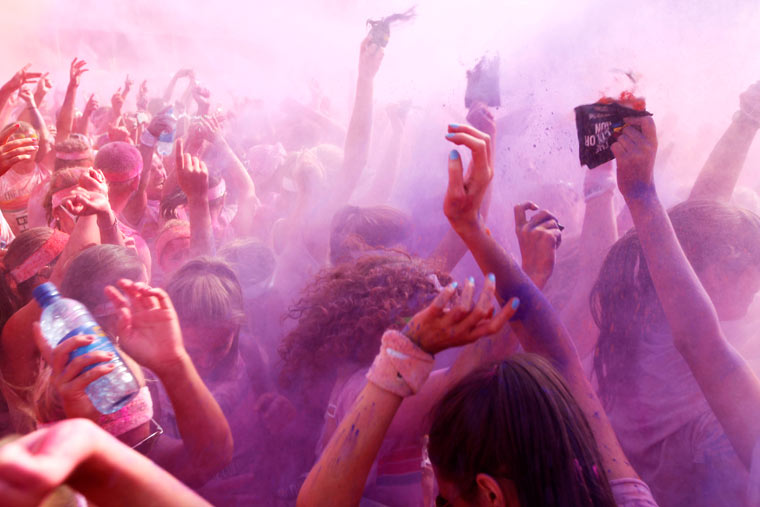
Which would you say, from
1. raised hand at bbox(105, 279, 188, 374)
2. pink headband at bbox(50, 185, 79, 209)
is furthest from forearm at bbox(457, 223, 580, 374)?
pink headband at bbox(50, 185, 79, 209)

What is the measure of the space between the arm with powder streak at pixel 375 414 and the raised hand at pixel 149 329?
51cm

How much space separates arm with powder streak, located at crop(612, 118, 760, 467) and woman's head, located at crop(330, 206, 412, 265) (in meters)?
1.13

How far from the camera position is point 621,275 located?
1.69 meters

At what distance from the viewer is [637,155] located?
1405 millimetres

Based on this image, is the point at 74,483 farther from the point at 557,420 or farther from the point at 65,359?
the point at 557,420

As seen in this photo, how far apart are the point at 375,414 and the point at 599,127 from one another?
3.36ft

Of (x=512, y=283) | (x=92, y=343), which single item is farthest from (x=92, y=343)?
(x=512, y=283)

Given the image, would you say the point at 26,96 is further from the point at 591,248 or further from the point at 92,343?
the point at 591,248

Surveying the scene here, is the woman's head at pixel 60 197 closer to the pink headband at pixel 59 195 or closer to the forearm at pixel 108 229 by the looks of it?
the pink headband at pixel 59 195

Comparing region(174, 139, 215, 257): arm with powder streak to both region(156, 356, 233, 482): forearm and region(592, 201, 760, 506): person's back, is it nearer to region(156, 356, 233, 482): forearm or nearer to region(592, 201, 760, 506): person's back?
region(156, 356, 233, 482): forearm

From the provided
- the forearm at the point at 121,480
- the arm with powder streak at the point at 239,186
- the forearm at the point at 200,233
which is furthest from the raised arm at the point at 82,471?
the arm with powder streak at the point at 239,186

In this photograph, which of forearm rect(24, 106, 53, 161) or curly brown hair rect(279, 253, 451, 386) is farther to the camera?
forearm rect(24, 106, 53, 161)

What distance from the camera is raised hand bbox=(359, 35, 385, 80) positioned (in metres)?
2.54

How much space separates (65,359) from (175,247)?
1672 millimetres
